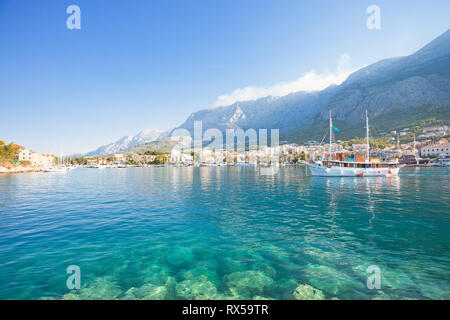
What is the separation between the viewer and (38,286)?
7227 mm

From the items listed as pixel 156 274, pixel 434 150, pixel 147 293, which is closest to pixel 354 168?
pixel 156 274

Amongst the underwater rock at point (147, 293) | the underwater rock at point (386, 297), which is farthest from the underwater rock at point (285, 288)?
the underwater rock at point (147, 293)

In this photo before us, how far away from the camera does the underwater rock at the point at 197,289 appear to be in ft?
21.6

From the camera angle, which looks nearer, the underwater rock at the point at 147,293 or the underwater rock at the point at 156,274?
the underwater rock at the point at 147,293

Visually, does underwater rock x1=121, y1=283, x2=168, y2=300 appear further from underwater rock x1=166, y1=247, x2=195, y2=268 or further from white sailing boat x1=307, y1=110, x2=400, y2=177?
white sailing boat x1=307, y1=110, x2=400, y2=177

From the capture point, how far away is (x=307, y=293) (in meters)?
6.61

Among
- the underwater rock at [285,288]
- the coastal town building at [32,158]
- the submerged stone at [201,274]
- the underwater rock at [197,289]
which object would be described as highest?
the coastal town building at [32,158]

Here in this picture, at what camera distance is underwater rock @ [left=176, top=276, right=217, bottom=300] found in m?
6.59

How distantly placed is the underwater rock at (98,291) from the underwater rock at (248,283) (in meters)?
3.83

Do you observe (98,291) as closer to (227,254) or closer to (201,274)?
(201,274)

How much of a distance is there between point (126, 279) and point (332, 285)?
24.5 feet

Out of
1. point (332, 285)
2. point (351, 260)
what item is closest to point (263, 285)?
point (332, 285)

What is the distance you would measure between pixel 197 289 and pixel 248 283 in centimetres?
181

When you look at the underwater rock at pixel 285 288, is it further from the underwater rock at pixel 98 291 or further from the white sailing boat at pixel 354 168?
the white sailing boat at pixel 354 168
